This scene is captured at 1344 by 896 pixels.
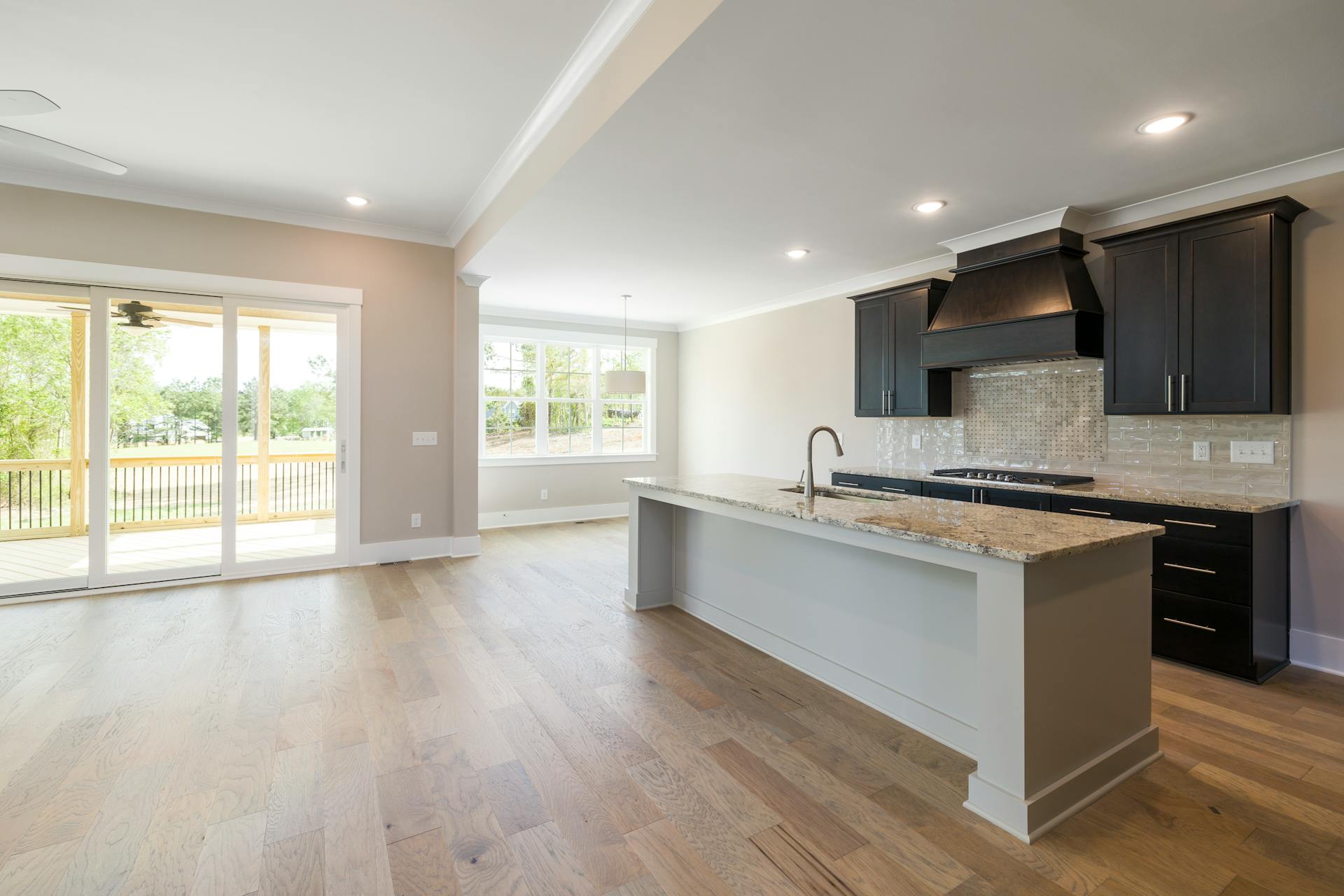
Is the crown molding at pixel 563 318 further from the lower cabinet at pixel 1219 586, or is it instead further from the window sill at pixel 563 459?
the lower cabinet at pixel 1219 586

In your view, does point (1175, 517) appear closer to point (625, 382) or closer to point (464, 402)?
point (625, 382)

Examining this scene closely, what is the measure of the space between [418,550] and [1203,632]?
5.31m

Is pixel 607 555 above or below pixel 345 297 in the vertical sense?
below

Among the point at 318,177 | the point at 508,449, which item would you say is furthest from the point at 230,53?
the point at 508,449

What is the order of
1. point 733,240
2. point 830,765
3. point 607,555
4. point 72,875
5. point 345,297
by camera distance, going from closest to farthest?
point 72,875 < point 830,765 < point 733,240 < point 345,297 < point 607,555

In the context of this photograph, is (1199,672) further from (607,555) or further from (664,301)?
(664,301)

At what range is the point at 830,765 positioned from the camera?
2.09 meters

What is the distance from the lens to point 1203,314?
3141 mm

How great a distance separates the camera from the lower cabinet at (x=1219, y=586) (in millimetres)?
2807

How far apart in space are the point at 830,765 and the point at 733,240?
3.40 metres

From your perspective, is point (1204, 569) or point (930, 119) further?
point (1204, 569)

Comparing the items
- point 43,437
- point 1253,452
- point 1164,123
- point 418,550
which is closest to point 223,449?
point 43,437

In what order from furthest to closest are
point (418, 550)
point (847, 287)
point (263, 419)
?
point (847, 287) → point (418, 550) → point (263, 419)

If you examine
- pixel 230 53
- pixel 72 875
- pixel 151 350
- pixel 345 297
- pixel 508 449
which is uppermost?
pixel 230 53
